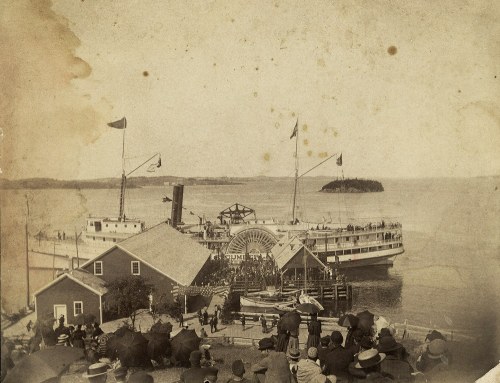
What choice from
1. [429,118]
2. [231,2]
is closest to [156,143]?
[231,2]

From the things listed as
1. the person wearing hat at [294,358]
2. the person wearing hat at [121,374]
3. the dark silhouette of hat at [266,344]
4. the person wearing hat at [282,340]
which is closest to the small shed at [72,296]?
the person wearing hat at [121,374]

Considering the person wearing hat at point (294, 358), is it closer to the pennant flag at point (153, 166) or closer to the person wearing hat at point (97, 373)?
the person wearing hat at point (97, 373)

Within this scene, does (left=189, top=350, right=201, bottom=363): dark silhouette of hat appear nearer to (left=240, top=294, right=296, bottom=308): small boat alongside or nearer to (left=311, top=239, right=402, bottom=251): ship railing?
(left=240, top=294, right=296, bottom=308): small boat alongside

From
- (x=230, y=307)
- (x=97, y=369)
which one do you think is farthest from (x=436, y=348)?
(x=97, y=369)

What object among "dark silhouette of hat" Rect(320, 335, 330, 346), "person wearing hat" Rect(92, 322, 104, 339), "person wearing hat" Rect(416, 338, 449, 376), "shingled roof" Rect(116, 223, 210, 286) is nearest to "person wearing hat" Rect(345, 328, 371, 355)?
"dark silhouette of hat" Rect(320, 335, 330, 346)

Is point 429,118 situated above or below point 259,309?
above

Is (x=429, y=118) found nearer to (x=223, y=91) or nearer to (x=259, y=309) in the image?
(x=223, y=91)
